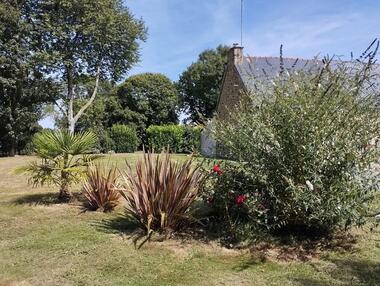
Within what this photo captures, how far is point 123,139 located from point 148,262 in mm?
27428

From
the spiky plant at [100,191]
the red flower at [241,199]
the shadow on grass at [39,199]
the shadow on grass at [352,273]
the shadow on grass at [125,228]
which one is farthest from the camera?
the shadow on grass at [39,199]

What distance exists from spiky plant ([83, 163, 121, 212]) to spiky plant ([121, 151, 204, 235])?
159cm

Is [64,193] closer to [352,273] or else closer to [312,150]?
[312,150]

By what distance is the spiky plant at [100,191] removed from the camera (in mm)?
8492

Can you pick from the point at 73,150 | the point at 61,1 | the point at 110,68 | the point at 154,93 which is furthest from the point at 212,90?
the point at 73,150

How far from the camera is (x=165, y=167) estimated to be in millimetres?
6848

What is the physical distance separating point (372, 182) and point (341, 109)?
1103 mm

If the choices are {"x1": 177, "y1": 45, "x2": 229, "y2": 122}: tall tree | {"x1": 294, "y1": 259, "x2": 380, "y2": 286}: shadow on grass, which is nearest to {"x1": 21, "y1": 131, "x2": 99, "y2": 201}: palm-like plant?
{"x1": 294, "y1": 259, "x2": 380, "y2": 286}: shadow on grass

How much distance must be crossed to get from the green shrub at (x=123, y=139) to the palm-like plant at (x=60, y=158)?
2345cm

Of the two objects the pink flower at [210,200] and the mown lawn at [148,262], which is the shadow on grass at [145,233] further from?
the pink flower at [210,200]

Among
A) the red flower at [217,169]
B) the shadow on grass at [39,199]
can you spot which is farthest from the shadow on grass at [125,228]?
the shadow on grass at [39,199]

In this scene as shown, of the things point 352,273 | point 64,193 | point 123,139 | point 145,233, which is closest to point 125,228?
point 145,233

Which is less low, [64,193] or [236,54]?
[236,54]

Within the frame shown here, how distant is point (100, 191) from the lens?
8516 mm
